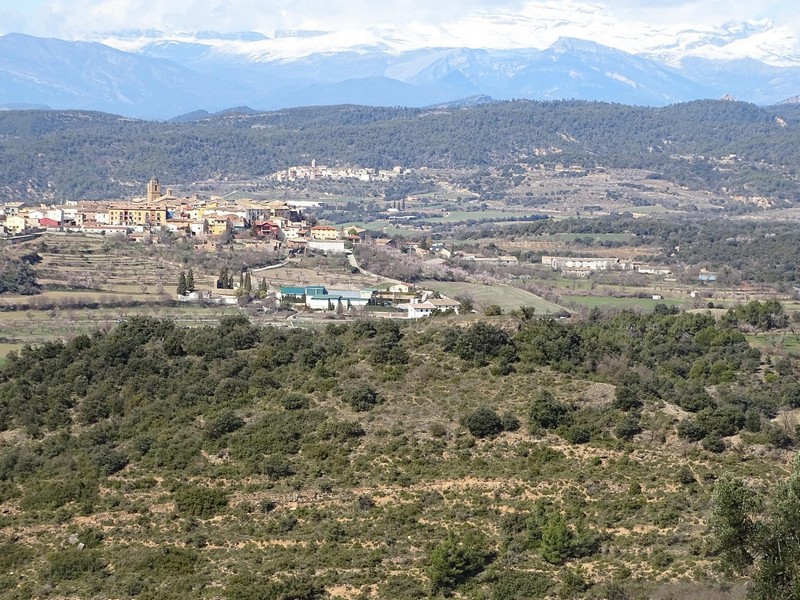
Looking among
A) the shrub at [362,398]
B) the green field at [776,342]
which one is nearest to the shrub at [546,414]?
the shrub at [362,398]

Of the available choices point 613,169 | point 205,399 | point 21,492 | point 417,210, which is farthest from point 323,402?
point 613,169

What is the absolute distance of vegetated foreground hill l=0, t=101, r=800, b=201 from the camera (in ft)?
469

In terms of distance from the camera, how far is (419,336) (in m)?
31.7

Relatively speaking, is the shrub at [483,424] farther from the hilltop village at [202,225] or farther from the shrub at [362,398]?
the hilltop village at [202,225]

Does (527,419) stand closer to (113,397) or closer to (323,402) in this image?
(323,402)

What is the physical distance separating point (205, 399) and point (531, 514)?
963cm

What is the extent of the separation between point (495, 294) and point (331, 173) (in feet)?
308

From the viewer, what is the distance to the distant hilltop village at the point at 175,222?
74.4 metres

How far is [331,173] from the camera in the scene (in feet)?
500

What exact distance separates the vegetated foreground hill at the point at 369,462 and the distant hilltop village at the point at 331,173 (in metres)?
115

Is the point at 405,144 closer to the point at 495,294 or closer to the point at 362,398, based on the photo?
the point at 495,294

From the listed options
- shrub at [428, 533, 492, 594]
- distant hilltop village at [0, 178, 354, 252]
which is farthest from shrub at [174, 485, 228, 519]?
distant hilltop village at [0, 178, 354, 252]

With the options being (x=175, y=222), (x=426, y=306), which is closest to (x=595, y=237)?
(x=175, y=222)

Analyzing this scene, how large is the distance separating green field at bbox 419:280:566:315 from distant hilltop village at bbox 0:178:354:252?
37.3 feet
